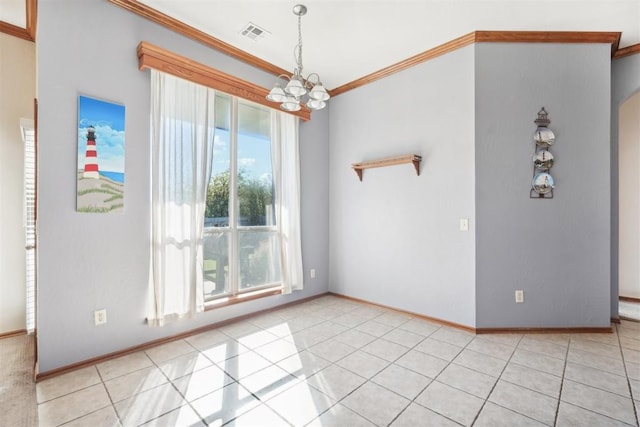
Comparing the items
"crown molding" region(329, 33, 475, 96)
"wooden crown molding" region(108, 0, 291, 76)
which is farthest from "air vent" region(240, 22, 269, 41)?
"crown molding" region(329, 33, 475, 96)

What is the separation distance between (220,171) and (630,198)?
17.1 feet

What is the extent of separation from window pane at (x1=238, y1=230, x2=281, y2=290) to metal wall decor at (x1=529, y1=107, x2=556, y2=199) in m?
2.83

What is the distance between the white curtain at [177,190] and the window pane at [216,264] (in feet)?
0.69

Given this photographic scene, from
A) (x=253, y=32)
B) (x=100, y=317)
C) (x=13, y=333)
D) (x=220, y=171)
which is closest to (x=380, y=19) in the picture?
(x=253, y=32)

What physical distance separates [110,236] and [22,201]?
133cm

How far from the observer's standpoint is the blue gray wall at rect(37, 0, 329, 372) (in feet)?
7.04

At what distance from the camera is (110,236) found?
241 cm

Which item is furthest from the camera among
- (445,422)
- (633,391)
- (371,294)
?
(371,294)

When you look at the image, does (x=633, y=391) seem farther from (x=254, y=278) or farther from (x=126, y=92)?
(x=126, y=92)

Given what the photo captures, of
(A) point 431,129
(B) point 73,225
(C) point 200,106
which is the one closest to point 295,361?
(B) point 73,225

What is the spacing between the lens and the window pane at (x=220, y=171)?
315 cm

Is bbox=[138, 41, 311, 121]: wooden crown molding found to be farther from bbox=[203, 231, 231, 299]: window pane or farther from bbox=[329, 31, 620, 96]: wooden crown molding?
bbox=[329, 31, 620, 96]: wooden crown molding

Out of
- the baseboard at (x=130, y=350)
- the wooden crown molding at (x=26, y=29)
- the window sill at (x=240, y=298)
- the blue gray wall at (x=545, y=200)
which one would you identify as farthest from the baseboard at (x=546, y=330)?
the wooden crown molding at (x=26, y=29)

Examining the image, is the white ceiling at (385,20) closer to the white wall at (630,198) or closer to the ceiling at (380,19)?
the ceiling at (380,19)
